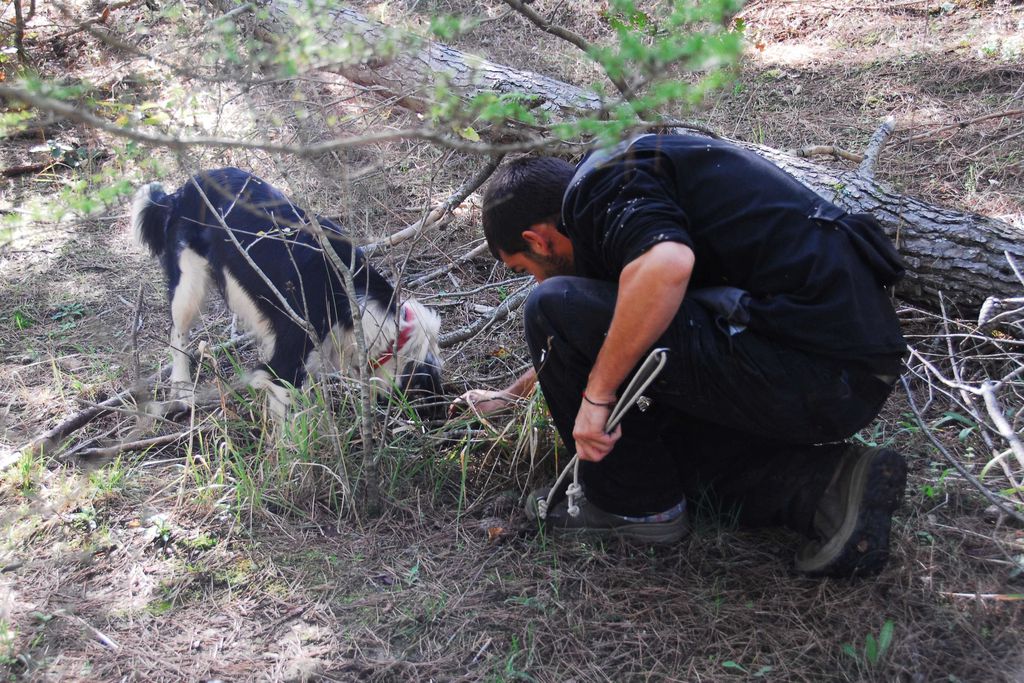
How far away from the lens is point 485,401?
10.6 ft

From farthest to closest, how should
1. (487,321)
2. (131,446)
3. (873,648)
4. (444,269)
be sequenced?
(444,269)
(487,321)
(131,446)
(873,648)

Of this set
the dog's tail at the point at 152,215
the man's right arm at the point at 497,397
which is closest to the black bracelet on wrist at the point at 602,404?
the man's right arm at the point at 497,397

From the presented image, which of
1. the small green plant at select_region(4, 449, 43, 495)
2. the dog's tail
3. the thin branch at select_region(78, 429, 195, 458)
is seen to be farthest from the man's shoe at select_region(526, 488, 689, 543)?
the dog's tail

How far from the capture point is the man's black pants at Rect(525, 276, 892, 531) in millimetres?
2295

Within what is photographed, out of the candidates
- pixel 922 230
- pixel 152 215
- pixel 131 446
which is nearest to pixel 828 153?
pixel 922 230

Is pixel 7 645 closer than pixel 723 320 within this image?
No

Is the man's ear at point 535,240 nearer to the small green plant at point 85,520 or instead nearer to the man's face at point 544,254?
the man's face at point 544,254

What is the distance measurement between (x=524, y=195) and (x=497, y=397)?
3.16ft

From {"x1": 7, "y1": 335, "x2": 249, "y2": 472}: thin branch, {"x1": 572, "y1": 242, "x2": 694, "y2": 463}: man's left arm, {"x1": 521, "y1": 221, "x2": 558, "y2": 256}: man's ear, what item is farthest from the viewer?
{"x1": 7, "y1": 335, "x2": 249, "y2": 472}: thin branch

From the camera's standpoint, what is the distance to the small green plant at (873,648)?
2170mm

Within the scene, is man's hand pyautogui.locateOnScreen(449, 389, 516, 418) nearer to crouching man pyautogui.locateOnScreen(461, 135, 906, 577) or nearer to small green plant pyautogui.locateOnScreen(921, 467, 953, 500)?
crouching man pyautogui.locateOnScreen(461, 135, 906, 577)

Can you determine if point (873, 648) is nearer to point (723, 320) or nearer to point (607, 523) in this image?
point (607, 523)

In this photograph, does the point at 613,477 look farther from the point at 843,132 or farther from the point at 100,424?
the point at 843,132

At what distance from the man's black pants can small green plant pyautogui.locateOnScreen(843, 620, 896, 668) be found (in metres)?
0.39
